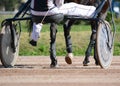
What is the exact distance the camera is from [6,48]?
12.0 metres

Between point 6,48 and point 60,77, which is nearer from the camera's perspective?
point 60,77

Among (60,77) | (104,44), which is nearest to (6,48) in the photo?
(104,44)

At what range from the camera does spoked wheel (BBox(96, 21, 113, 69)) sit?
37.4 feet

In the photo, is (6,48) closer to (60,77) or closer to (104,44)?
(104,44)

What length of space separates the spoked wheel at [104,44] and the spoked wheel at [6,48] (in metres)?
1.67

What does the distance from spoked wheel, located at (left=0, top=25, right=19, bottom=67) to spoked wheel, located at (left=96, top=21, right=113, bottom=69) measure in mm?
1667

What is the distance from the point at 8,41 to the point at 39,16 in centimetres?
97

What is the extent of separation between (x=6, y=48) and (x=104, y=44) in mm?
1768

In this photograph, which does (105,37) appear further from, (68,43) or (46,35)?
(46,35)

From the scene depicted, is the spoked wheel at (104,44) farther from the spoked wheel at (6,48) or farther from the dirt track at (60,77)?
the spoked wheel at (6,48)

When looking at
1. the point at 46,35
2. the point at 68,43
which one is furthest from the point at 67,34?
the point at 46,35

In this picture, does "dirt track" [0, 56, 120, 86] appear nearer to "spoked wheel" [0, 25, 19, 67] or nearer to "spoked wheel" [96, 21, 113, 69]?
"spoked wheel" [96, 21, 113, 69]

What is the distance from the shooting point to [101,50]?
1150cm

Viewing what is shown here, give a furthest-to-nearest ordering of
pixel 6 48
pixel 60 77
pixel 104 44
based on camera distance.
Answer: pixel 6 48
pixel 104 44
pixel 60 77
